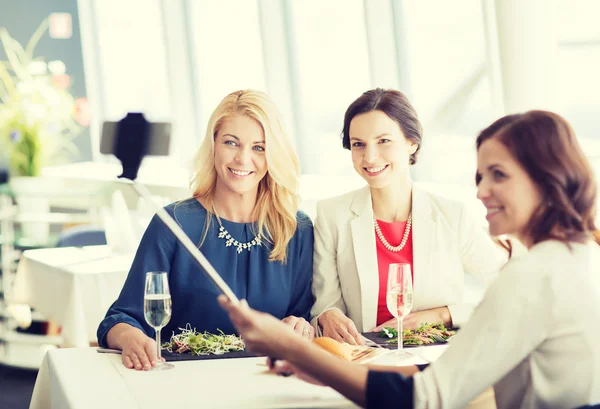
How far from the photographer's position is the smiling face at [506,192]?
1610 millimetres

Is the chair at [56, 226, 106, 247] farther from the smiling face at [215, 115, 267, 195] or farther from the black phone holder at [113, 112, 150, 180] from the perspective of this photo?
the black phone holder at [113, 112, 150, 180]

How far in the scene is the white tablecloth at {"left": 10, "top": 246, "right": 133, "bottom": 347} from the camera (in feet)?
13.8

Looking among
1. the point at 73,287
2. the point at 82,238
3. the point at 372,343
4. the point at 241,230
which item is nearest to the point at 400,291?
the point at 372,343

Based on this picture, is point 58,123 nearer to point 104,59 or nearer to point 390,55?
point 390,55

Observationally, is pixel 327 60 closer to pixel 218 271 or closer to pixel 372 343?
pixel 218 271

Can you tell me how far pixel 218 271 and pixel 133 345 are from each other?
49 centimetres

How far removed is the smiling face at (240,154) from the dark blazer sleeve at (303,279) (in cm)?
25

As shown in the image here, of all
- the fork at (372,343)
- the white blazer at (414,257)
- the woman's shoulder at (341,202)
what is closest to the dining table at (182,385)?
the fork at (372,343)

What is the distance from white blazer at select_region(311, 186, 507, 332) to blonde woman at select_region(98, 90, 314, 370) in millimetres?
64

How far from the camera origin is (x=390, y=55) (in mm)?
4688

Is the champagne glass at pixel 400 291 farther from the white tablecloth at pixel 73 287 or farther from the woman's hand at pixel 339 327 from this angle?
the white tablecloth at pixel 73 287

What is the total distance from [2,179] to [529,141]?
6.09m

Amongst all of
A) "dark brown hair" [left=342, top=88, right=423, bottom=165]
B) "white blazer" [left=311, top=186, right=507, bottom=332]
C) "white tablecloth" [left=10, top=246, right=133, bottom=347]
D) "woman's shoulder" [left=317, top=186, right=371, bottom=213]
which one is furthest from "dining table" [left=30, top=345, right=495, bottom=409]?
"white tablecloth" [left=10, top=246, right=133, bottom=347]

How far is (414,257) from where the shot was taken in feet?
9.02
